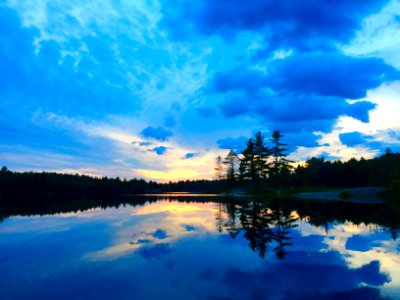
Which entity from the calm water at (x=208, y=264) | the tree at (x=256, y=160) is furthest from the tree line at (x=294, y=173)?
the calm water at (x=208, y=264)

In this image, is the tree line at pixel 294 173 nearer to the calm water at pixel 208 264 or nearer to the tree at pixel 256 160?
the tree at pixel 256 160

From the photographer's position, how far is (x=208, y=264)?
491 inches

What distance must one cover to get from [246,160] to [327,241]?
63967 mm

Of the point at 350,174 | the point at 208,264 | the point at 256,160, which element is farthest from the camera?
the point at 350,174

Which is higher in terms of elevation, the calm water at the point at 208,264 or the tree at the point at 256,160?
the tree at the point at 256,160

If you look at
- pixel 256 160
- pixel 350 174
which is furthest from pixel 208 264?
pixel 350 174

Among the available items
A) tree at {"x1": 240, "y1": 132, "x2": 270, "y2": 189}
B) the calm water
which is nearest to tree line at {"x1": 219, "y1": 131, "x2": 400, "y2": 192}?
tree at {"x1": 240, "y1": 132, "x2": 270, "y2": 189}

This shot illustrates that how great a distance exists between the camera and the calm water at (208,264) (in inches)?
361

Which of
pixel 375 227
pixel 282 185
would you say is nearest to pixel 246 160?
pixel 282 185

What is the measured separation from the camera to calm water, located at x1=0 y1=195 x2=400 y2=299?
30.1ft

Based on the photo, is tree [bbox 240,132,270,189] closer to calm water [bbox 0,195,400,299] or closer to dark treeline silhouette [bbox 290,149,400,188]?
dark treeline silhouette [bbox 290,149,400,188]

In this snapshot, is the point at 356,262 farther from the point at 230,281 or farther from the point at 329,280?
the point at 230,281

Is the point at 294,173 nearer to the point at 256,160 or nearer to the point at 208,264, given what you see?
the point at 256,160

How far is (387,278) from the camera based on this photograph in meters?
10.1
